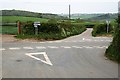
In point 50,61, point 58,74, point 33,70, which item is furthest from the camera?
point 50,61

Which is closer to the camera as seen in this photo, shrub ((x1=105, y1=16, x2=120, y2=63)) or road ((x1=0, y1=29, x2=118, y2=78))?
road ((x1=0, y1=29, x2=118, y2=78))

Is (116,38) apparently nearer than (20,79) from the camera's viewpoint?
No

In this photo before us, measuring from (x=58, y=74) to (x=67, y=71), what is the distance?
92 cm

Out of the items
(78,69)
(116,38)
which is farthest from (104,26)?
(78,69)

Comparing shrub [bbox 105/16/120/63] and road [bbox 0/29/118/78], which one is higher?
shrub [bbox 105/16/120/63]

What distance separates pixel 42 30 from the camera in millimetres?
39062

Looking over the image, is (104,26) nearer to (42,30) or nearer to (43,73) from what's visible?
(42,30)

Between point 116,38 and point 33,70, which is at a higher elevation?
point 116,38

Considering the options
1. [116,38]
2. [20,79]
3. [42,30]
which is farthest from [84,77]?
[42,30]

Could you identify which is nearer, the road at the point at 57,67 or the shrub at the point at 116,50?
the road at the point at 57,67

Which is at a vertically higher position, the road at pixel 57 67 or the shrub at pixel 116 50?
the shrub at pixel 116 50

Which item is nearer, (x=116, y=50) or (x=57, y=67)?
(x=57, y=67)

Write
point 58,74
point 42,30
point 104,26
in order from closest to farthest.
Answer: point 58,74 < point 42,30 < point 104,26

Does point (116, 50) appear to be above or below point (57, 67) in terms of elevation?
above
